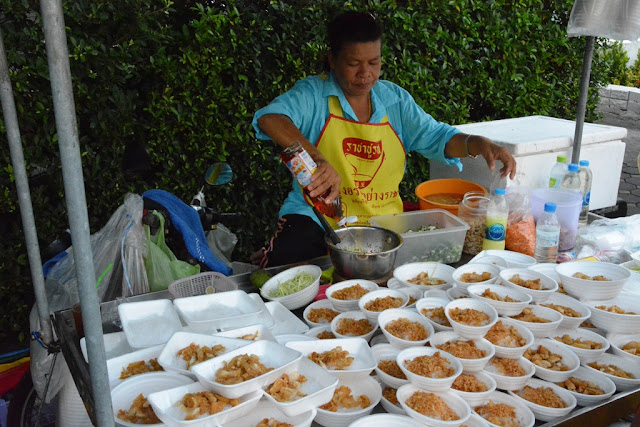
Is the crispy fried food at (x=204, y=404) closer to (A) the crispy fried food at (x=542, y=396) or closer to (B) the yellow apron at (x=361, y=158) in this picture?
(A) the crispy fried food at (x=542, y=396)

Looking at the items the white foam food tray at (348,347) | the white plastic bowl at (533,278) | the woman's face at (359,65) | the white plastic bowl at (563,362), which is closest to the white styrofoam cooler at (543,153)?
the woman's face at (359,65)

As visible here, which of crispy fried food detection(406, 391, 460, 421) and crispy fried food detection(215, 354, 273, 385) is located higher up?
crispy fried food detection(215, 354, 273, 385)

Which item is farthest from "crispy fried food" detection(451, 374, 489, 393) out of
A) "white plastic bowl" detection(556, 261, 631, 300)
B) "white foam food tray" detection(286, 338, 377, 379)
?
"white plastic bowl" detection(556, 261, 631, 300)

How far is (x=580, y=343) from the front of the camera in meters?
1.73

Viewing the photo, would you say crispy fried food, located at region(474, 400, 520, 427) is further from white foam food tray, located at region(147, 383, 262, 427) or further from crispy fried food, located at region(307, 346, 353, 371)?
white foam food tray, located at region(147, 383, 262, 427)

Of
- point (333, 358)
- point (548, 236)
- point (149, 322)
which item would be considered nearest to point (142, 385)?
point (149, 322)

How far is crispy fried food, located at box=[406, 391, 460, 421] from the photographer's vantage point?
136 centimetres

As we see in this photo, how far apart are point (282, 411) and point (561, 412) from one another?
752 mm

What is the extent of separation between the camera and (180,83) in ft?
11.9

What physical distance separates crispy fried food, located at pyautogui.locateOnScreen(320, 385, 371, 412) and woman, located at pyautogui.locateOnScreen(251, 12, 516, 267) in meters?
1.39

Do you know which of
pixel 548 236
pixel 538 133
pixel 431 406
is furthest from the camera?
pixel 538 133

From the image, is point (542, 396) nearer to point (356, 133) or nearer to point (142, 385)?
point (142, 385)

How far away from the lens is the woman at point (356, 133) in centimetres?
276

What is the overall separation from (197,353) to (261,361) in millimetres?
189
